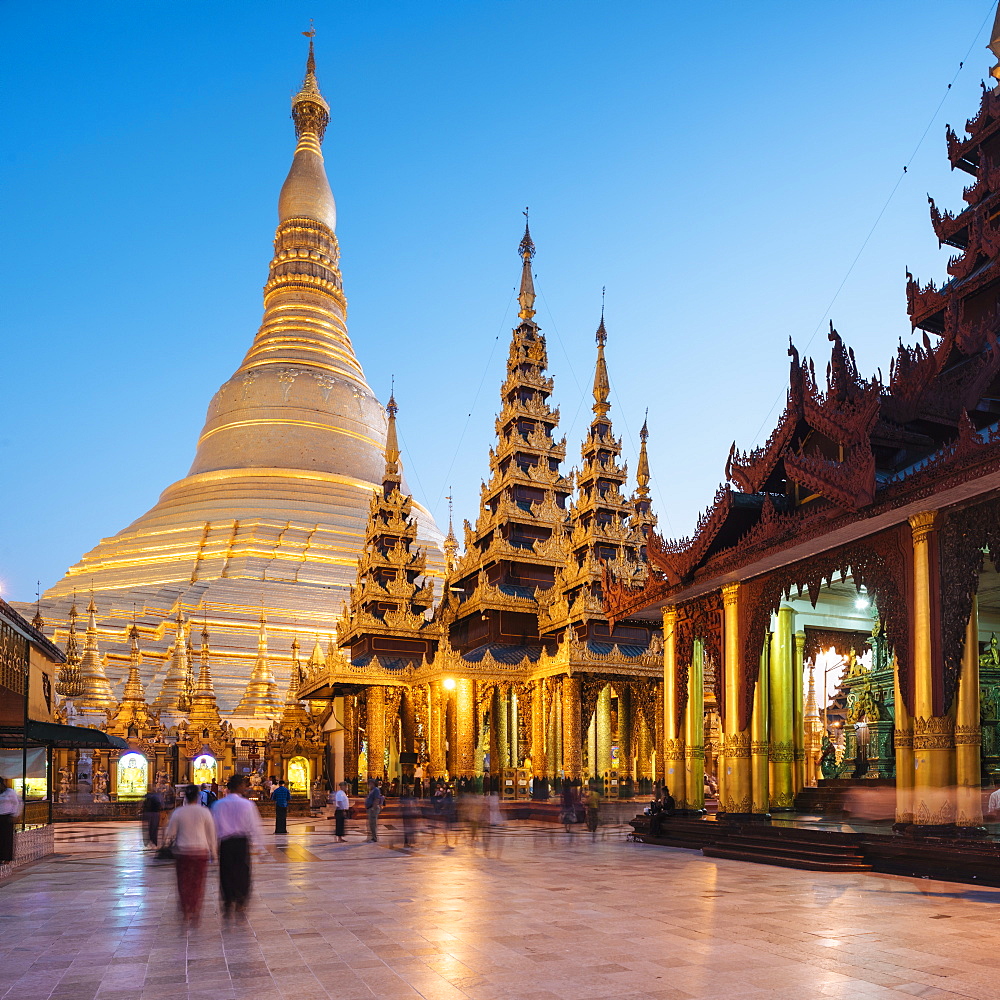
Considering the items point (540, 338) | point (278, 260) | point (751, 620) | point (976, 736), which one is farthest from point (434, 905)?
point (278, 260)

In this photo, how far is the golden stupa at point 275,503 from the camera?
56.2 m

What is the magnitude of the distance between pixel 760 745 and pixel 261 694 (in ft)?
115

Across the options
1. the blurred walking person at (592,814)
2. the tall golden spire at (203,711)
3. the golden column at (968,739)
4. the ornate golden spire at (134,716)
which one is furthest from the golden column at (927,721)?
the ornate golden spire at (134,716)

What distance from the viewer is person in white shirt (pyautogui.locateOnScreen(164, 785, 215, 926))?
30.3ft

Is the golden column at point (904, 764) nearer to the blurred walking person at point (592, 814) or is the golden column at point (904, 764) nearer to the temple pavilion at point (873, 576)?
the temple pavilion at point (873, 576)

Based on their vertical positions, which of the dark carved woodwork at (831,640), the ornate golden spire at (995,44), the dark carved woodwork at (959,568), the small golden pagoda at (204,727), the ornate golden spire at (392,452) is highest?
the ornate golden spire at (995,44)

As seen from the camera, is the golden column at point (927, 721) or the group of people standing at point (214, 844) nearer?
the group of people standing at point (214, 844)

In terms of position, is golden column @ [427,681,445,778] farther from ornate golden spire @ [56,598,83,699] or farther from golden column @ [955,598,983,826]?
golden column @ [955,598,983,826]

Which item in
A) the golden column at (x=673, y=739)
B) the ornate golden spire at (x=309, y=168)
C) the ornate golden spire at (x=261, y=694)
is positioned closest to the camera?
the golden column at (x=673, y=739)

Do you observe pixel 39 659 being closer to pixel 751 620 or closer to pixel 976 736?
pixel 751 620

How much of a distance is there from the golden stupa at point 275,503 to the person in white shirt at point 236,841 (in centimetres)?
4268

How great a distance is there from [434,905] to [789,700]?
10.7m

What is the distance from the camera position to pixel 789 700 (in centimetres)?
2022

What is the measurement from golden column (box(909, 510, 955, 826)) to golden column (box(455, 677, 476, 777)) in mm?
19286
